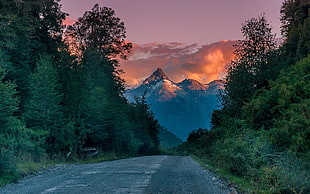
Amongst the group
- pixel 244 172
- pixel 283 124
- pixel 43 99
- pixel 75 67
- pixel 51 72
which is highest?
pixel 75 67

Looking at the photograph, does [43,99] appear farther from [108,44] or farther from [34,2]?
[108,44]

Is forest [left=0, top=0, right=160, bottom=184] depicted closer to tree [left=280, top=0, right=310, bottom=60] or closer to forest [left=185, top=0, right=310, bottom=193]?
forest [left=185, top=0, right=310, bottom=193]

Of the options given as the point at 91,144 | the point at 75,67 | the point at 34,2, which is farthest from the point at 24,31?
the point at 91,144

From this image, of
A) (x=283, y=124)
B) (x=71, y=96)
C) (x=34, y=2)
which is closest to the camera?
(x=283, y=124)

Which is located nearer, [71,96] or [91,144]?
[71,96]

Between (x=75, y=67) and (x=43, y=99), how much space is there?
35.0 ft

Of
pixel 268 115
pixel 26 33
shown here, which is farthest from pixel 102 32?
pixel 268 115

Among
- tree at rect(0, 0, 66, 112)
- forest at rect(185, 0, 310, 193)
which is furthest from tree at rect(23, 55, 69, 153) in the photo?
forest at rect(185, 0, 310, 193)

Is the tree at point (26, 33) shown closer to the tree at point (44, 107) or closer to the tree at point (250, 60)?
the tree at point (44, 107)

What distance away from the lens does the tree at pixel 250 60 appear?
25484mm

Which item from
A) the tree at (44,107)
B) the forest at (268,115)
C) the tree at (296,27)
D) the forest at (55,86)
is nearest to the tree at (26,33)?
the forest at (55,86)

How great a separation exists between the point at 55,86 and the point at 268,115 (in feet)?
51.2

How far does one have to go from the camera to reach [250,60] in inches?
1026

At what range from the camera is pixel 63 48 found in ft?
101
